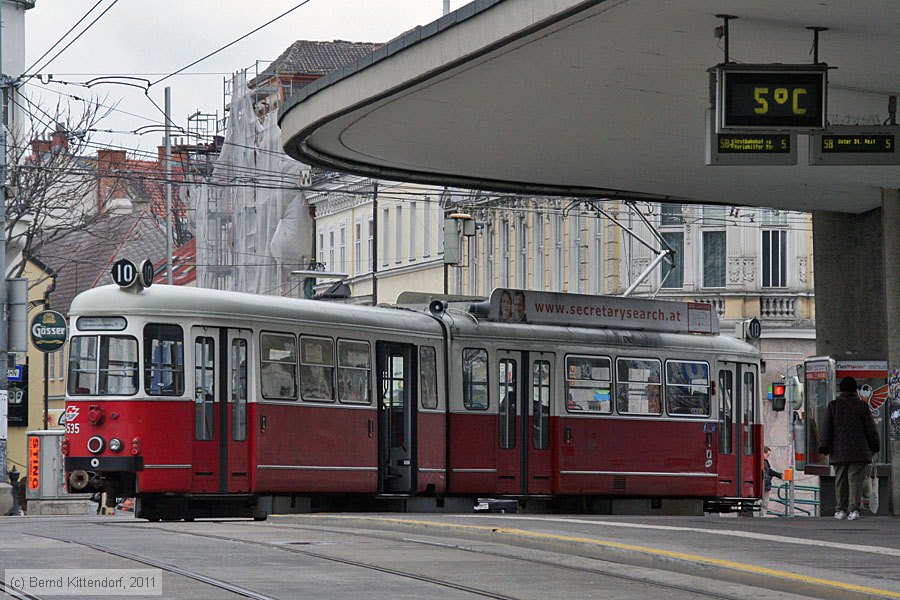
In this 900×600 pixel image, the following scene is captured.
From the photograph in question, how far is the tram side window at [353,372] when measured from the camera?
22.6 metres

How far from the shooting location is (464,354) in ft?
79.5

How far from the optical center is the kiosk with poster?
2397 centimetres

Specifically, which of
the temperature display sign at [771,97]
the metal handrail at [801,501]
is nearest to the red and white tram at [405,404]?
the metal handrail at [801,501]

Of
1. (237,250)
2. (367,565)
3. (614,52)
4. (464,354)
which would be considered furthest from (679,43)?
(237,250)

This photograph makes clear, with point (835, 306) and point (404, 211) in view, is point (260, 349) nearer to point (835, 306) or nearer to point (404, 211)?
point (835, 306)

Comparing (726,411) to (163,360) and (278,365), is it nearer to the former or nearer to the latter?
(278,365)

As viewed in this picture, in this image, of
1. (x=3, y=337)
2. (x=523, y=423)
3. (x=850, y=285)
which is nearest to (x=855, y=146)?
(x=850, y=285)

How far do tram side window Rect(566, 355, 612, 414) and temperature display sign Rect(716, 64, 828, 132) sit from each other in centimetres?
1026

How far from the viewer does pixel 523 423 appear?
2483 cm

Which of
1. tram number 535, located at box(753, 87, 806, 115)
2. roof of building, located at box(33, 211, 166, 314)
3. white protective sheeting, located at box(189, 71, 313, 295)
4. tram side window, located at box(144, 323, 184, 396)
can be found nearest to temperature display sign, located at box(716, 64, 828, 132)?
tram number 535, located at box(753, 87, 806, 115)

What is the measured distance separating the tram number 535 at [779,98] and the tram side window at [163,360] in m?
8.34

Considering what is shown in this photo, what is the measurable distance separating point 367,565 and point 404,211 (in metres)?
52.9

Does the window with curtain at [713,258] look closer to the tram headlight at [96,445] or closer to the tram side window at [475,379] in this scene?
the tram side window at [475,379]

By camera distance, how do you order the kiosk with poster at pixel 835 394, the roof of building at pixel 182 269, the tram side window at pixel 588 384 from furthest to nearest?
the roof of building at pixel 182 269 < the tram side window at pixel 588 384 < the kiosk with poster at pixel 835 394
